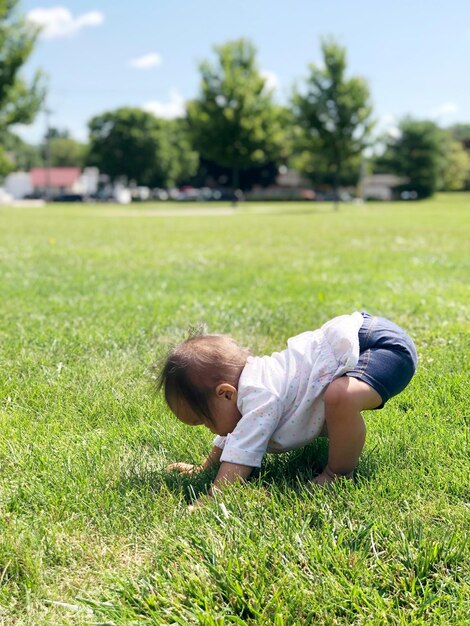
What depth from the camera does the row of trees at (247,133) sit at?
145 feet

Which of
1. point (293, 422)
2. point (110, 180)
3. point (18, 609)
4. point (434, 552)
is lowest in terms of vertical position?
point (18, 609)

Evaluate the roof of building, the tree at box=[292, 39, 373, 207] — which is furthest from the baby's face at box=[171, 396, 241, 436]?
the roof of building

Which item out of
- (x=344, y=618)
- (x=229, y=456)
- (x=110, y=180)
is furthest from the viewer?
(x=110, y=180)

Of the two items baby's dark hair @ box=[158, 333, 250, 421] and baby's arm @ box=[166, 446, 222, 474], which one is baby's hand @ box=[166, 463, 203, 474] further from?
baby's dark hair @ box=[158, 333, 250, 421]

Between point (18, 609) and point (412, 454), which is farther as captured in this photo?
point (412, 454)

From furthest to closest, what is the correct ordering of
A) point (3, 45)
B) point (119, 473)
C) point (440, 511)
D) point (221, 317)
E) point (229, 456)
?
point (3, 45), point (221, 317), point (119, 473), point (229, 456), point (440, 511)

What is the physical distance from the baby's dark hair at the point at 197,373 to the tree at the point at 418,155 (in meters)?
80.4

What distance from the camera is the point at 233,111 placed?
1869 inches

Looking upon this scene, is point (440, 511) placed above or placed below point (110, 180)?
below

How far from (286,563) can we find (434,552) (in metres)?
0.44

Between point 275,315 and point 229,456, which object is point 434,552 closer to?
point 229,456

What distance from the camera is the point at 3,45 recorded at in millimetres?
28734

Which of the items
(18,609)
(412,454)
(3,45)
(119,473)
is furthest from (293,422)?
(3,45)

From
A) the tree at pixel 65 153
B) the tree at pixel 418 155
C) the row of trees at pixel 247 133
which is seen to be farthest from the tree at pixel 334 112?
the tree at pixel 65 153
